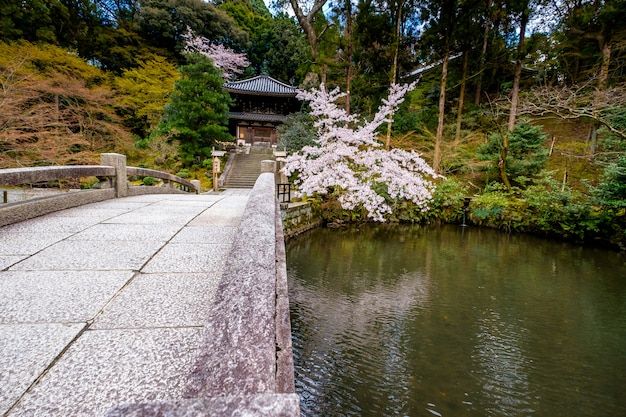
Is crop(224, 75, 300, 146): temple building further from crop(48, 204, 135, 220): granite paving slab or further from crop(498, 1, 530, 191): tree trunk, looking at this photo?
crop(48, 204, 135, 220): granite paving slab

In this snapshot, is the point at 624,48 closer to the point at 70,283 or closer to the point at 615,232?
the point at 615,232

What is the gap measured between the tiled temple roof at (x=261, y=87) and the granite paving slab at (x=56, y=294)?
22.6 meters

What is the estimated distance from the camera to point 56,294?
1.77 meters

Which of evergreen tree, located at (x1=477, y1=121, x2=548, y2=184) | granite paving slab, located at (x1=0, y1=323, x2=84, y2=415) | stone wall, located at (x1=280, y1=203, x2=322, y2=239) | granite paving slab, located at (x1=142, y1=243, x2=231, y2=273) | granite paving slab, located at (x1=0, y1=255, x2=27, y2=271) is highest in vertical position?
evergreen tree, located at (x1=477, y1=121, x2=548, y2=184)

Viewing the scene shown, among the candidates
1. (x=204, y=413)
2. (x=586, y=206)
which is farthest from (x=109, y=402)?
(x=586, y=206)

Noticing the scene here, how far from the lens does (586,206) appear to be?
968 centimetres

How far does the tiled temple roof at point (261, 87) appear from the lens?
2309 cm

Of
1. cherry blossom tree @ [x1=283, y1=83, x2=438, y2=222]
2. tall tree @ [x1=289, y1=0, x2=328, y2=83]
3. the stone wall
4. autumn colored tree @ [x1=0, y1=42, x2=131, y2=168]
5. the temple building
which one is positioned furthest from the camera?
the temple building

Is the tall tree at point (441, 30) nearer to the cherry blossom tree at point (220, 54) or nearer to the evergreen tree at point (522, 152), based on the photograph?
the evergreen tree at point (522, 152)

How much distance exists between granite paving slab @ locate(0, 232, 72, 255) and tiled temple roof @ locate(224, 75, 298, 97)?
71.6 feet

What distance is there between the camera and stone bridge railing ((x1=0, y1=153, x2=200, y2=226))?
3.16 m

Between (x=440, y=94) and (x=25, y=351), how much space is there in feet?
53.6

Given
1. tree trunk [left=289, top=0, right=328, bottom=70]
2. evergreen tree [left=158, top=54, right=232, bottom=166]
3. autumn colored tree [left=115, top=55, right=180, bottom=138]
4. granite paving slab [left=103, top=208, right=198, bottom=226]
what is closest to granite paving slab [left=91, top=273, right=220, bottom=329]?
granite paving slab [left=103, top=208, right=198, bottom=226]

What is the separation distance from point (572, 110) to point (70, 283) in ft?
43.1
